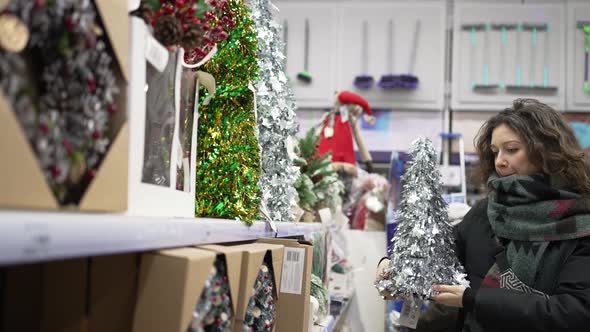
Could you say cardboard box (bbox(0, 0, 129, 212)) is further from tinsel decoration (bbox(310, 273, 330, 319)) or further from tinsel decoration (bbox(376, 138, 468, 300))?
tinsel decoration (bbox(310, 273, 330, 319))

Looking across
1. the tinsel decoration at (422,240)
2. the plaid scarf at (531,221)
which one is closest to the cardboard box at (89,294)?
the tinsel decoration at (422,240)

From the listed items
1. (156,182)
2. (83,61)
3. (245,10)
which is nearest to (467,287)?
(245,10)

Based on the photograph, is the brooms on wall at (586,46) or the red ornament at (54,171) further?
the brooms on wall at (586,46)

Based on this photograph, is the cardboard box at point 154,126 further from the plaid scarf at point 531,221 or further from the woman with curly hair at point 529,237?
the plaid scarf at point 531,221

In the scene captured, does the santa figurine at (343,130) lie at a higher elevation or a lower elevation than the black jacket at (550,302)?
higher

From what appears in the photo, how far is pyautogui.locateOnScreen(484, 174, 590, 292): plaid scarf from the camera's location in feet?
5.36

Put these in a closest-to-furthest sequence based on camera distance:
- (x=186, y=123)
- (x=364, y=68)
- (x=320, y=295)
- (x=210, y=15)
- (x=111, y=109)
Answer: (x=111, y=109)
(x=186, y=123)
(x=210, y=15)
(x=320, y=295)
(x=364, y=68)

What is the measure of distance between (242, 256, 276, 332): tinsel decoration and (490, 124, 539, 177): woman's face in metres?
0.99

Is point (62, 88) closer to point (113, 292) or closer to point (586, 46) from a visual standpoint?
point (113, 292)

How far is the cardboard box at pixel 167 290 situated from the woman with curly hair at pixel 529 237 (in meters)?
1.09

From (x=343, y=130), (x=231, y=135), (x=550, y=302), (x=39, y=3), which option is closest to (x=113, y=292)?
(x=39, y=3)

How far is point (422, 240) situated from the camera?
169cm

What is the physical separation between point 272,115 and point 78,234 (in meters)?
1.01

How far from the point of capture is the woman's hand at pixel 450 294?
1.64 metres
